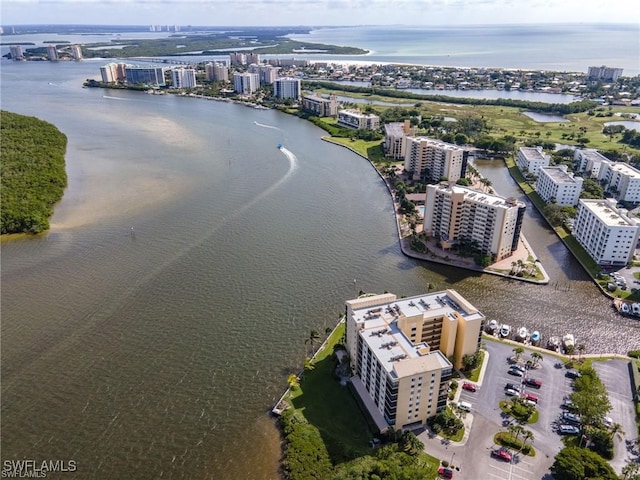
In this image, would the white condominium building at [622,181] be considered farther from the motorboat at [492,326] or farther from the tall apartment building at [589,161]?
the motorboat at [492,326]

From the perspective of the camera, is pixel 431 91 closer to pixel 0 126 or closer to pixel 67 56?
pixel 0 126

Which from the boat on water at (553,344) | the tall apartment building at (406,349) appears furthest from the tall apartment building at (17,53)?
the boat on water at (553,344)

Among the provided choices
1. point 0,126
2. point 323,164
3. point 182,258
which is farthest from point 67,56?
point 182,258

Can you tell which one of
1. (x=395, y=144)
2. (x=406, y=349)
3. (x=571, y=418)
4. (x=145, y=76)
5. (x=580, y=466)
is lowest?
(x=571, y=418)

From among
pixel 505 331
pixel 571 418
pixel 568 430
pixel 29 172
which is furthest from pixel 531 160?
pixel 29 172

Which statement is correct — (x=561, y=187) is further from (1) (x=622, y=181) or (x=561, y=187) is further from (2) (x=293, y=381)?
(2) (x=293, y=381)

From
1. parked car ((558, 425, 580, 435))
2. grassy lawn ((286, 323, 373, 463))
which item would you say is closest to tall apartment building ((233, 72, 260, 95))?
grassy lawn ((286, 323, 373, 463))
